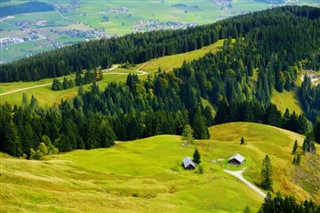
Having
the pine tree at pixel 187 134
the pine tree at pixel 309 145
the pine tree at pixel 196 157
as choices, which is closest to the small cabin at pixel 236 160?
the pine tree at pixel 196 157

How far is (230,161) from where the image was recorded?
113250mm

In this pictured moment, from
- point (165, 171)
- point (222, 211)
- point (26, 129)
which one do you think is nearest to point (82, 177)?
point (165, 171)

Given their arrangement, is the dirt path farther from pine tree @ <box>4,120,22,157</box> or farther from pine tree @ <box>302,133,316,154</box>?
pine tree @ <box>4,120,22,157</box>

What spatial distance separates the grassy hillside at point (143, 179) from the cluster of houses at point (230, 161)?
2015 mm

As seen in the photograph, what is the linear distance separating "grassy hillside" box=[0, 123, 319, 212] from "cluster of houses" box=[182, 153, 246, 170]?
201 centimetres

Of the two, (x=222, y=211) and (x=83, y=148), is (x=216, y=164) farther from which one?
(x=83, y=148)

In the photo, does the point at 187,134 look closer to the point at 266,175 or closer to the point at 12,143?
the point at 266,175

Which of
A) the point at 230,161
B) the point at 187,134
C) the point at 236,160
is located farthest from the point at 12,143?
the point at 236,160

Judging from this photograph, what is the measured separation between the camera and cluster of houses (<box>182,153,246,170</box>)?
10512cm

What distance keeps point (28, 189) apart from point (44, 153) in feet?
163

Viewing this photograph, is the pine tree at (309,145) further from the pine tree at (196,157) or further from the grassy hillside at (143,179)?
the pine tree at (196,157)

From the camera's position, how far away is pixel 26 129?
11812 centimetres

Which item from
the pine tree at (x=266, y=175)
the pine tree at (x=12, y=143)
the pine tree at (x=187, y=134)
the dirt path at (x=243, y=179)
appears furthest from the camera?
the pine tree at (x=187, y=134)

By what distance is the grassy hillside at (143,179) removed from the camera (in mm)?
65000
